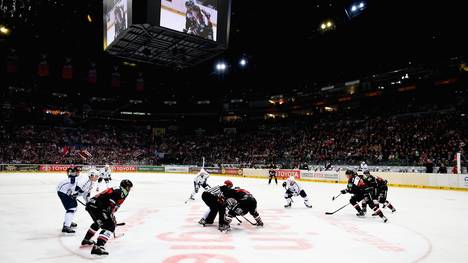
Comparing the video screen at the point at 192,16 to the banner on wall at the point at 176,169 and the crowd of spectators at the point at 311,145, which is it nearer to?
the crowd of spectators at the point at 311,145

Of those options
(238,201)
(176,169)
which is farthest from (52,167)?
(238,201)

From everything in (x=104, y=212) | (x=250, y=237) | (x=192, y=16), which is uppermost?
(x=192, y=16)

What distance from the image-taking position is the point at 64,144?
4650cm

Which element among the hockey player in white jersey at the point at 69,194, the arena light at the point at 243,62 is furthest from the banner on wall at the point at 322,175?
the hockey player in white jersey at the point at 69,194

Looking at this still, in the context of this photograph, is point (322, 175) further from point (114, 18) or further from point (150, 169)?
point (150, 169)

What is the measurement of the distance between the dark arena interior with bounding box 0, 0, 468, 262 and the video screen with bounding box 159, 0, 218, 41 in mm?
67

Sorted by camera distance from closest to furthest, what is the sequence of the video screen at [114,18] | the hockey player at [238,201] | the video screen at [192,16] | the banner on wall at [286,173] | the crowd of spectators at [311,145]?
the hockey player at [238,201]
the video screen at [192,16]
the video screen at [114,18]
the crowd of spectators at [311,145]
the banner on wall at [286,173]

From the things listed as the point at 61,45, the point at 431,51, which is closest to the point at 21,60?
the point at 61,45

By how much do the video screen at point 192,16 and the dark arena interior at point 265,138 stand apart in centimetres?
7

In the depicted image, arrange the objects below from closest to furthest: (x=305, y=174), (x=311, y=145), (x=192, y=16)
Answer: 1. (x=192, y=16)
2. (x=305, y=174)
3. (x=311, y=145)

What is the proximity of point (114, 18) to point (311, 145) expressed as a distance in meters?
27.5

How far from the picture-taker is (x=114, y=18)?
603 inches

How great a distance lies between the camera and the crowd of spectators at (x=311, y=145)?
26531 millimetres

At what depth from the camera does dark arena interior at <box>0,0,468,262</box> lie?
22.5 ft
